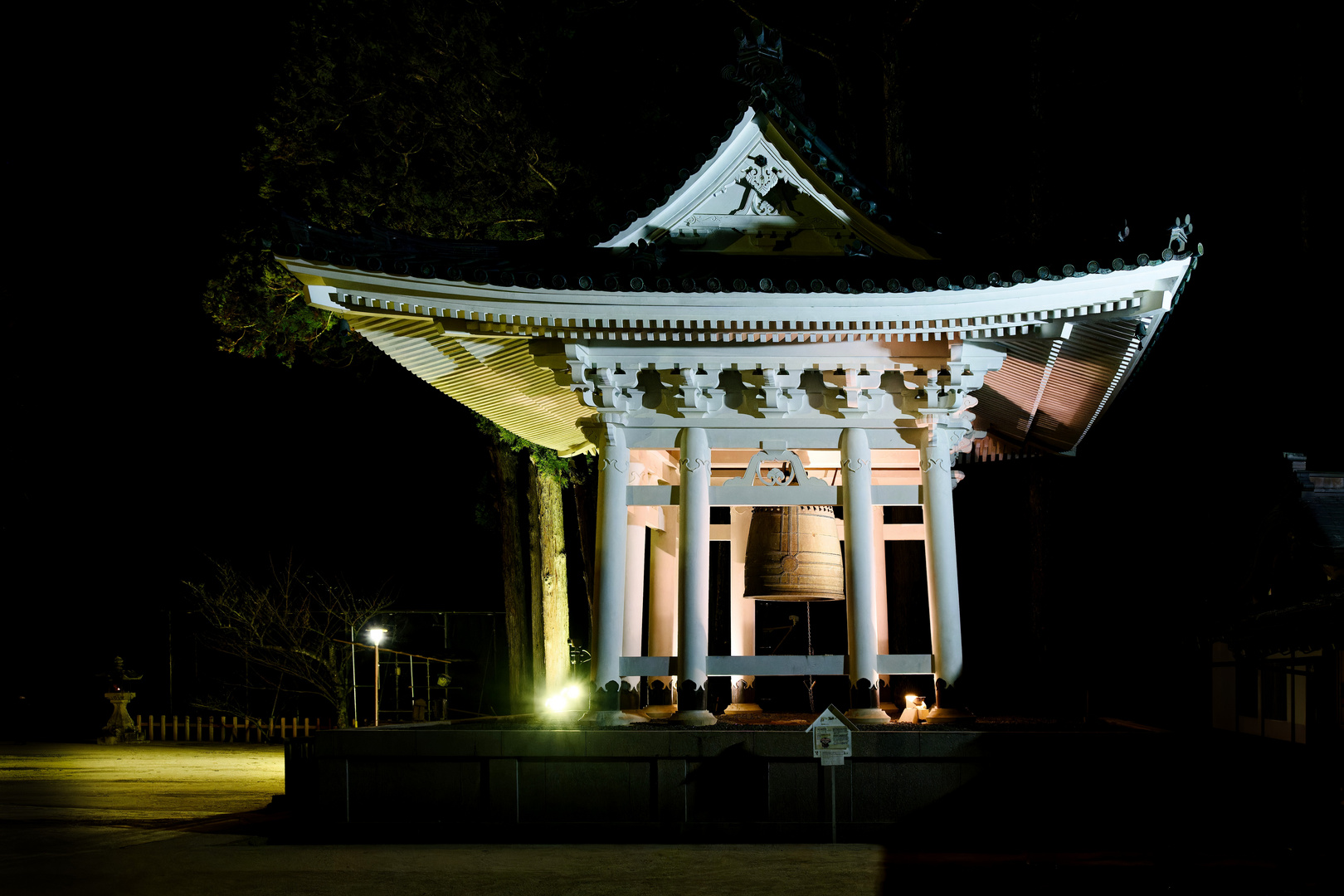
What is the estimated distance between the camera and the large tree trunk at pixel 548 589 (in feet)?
61.1

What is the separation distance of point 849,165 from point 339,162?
10.1 metres

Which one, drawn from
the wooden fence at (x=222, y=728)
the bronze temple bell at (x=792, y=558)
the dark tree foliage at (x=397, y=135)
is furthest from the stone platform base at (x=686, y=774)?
the wooden fence at (x=222, y=728)

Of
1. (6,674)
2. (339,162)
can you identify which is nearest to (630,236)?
(339,162)

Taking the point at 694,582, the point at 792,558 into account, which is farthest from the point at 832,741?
the point at 792,558

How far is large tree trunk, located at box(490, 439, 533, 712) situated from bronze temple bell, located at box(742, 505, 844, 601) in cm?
858

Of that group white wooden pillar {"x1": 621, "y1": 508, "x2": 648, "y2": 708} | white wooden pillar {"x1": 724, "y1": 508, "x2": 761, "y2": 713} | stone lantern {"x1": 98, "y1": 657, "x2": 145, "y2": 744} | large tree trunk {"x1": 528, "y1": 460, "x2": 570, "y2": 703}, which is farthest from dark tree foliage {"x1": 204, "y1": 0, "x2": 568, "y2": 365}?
stone lantern {"x1": 98, "y1": 657, "x2": 145, "y2": 744}

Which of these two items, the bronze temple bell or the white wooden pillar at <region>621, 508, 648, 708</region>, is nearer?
the white wooden pillar at <region>621, 508, 648, 708</region>

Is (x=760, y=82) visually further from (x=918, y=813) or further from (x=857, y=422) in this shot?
(x=918, y=813)

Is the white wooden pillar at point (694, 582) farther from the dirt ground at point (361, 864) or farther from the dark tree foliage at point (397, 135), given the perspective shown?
the dark tree foliage at point (397, 135)

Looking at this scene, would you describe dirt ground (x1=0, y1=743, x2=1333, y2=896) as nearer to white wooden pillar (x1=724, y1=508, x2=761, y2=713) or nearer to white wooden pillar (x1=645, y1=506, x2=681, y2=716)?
white wooden pillar (x1=645, y1=506, x2=681, y2=716)

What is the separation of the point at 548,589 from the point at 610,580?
8.65m

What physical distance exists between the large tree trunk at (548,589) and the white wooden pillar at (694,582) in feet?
26.5

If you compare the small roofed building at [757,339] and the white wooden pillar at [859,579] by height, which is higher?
the small roofed building at [757,339]

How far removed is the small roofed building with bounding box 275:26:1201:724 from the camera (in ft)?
31.8
